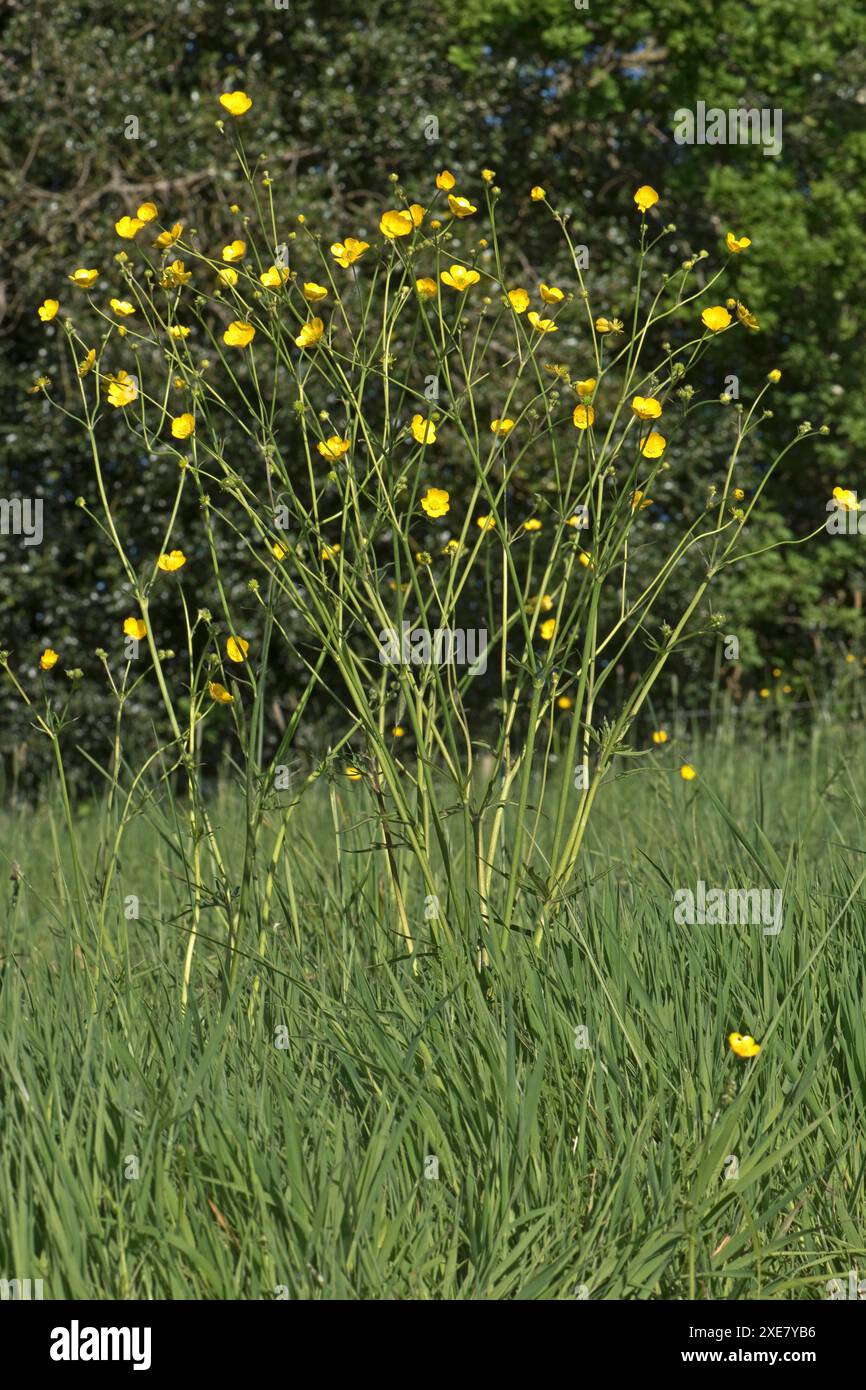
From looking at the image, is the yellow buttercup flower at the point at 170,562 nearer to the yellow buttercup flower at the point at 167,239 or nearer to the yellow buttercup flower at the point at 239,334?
the yellow buttercup flower at the point at 239,334

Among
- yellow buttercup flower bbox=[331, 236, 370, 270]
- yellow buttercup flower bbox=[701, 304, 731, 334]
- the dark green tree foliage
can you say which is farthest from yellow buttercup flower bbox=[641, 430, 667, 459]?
the dark green tree foliage

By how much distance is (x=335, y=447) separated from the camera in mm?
2475

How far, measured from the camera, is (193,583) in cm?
754

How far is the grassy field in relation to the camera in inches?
75.4

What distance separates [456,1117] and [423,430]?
3.70ft

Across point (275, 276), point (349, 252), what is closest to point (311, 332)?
point (275, 276)

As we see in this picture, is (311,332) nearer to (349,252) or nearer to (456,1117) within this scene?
(349,252)

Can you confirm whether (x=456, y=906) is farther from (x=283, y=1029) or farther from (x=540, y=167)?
(x=540, y=167)

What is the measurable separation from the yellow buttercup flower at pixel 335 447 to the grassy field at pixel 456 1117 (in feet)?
2.71

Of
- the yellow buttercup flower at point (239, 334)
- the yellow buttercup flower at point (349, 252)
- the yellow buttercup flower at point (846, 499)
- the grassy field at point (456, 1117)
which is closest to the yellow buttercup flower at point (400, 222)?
the yellow buttercup flower at point (349, 252)

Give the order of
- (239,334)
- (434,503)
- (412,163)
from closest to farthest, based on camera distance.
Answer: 1. (239,334)
2. (434,503)
3. (412,163)

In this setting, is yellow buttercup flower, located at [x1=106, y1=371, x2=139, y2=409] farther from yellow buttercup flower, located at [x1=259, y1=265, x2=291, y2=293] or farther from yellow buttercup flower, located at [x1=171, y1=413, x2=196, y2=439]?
yellow buttercup flower, located at [x1=259, y1=265, x2=291, y2=293]

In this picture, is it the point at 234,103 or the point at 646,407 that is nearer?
the point at 646,407
